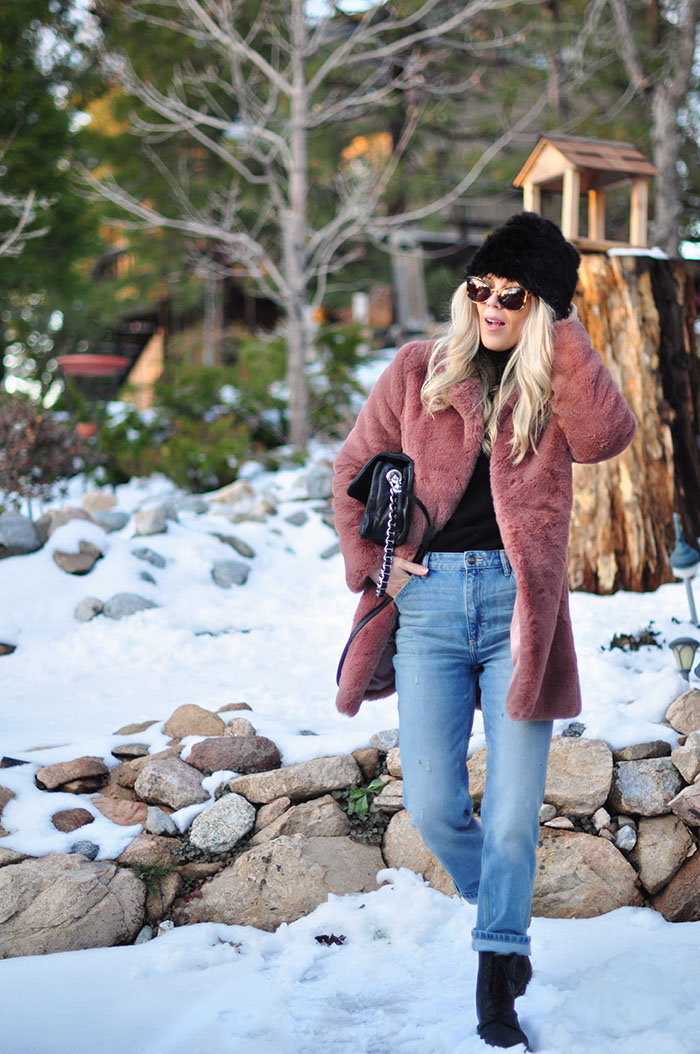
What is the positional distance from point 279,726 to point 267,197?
11816 millimetres

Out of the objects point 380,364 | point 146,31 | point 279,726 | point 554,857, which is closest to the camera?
point 554,857

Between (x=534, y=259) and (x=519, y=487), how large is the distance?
1.97 feet

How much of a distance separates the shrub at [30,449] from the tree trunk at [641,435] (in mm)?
3995

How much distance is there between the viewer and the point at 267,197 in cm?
1426

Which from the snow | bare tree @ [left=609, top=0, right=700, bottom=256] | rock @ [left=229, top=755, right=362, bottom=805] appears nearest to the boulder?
the snow

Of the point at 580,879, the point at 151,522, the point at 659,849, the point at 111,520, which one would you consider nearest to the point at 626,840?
the point at 659,849

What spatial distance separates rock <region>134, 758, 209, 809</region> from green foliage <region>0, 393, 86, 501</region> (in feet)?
12.5

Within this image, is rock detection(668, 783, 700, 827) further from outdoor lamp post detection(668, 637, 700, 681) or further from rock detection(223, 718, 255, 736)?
rock detection(223, 718, 255, 736)

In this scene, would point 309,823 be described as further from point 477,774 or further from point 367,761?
point 477,774

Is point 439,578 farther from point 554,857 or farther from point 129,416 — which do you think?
point 129,416

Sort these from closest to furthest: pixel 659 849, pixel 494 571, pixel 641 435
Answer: pixel 494 571 → pixel 659 849 → pixel 641 435

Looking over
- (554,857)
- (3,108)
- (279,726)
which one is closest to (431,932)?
(554,857)

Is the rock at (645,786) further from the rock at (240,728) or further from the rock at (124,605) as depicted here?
the rock at (124,605)

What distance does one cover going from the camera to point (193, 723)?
3.95 meters
